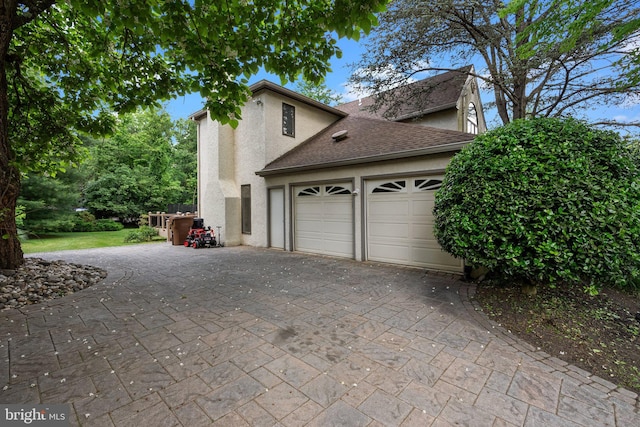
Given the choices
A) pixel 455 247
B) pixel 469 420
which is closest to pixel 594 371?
pixel 469 420

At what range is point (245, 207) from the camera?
33.1 ft

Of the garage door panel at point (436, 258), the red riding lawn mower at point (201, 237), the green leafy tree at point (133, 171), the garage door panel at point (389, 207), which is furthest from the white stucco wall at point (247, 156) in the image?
the green leafy tree at point (133, 171)

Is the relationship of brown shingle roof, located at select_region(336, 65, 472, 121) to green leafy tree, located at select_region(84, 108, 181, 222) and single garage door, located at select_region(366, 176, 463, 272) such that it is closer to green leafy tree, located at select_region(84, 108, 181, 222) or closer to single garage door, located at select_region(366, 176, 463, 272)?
single garage door, located at select_region(366, 176, 463, 272)

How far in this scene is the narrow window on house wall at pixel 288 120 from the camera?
999 cm

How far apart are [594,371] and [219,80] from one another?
5.51 m

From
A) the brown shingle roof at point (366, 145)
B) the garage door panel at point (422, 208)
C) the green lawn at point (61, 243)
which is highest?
the brown shingle roof at point (366, 145)

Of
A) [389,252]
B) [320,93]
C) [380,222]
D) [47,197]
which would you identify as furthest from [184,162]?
[389,252]

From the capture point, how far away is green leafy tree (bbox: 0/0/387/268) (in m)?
3.55

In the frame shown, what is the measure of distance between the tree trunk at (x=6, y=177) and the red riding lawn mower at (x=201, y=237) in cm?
484

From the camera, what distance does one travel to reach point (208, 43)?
4004mm

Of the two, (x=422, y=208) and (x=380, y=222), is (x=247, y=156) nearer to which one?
(x=380, y=222)

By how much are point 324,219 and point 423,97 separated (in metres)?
5.23

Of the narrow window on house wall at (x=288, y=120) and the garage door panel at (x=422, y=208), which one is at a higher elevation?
the narrow window on house wall at (x=288, y=120)

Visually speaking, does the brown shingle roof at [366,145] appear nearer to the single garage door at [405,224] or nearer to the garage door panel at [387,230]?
the single garage door at [405,224]
